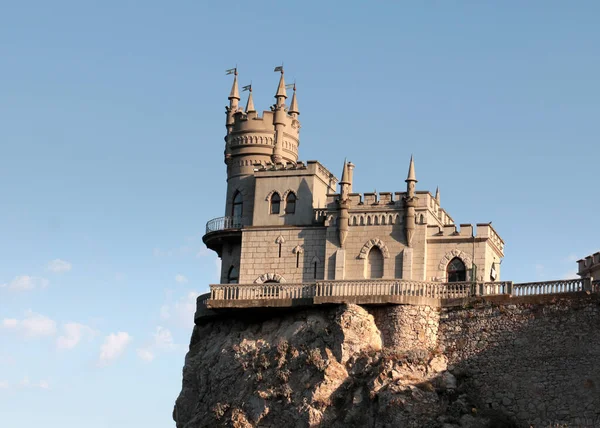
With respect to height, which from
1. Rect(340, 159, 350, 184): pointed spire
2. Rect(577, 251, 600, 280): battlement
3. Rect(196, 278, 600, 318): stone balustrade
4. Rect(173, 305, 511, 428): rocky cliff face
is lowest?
Rect(173, 305, 511, 428): rocky cliff face

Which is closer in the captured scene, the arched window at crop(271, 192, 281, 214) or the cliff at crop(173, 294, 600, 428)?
the cliff at crop(173, 294, 600, 428)

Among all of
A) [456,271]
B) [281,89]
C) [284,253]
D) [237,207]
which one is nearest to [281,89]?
[281,89]

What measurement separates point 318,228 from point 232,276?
537 cm

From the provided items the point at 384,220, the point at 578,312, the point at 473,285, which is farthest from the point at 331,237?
the point at 578,312

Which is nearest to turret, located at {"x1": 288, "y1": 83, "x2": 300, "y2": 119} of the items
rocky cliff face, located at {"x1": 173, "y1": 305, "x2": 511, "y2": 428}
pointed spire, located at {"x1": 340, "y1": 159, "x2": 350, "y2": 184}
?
pointed spire, located at {"x1": 340, "y1": 159, "x2": 350, "y2": 184}

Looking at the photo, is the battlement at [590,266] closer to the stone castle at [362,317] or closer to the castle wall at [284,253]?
the stone castle at [362,317]

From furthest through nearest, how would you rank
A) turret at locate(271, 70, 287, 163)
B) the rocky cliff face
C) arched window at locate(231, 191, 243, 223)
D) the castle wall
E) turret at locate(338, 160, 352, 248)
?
turret at locate(271, 70, 287, 163)
arched window at locate(231, 191, 243, 223)
the castle wall
turret at locate(338, 160, 352, 248)
the rocky cliff face

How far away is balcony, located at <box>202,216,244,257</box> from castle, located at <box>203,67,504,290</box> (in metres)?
0.05

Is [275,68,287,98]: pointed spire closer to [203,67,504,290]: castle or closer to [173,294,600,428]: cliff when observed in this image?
[203,67,504,290]: castle

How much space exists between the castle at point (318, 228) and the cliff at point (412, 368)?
3567 millimetres

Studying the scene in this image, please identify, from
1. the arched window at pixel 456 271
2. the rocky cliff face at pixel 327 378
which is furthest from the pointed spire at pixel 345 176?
the rocky cliff face at pixel 327 378

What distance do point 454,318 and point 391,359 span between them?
4172 millimetres

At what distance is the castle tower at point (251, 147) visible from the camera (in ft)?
249

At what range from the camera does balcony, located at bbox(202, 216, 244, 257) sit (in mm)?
74188
